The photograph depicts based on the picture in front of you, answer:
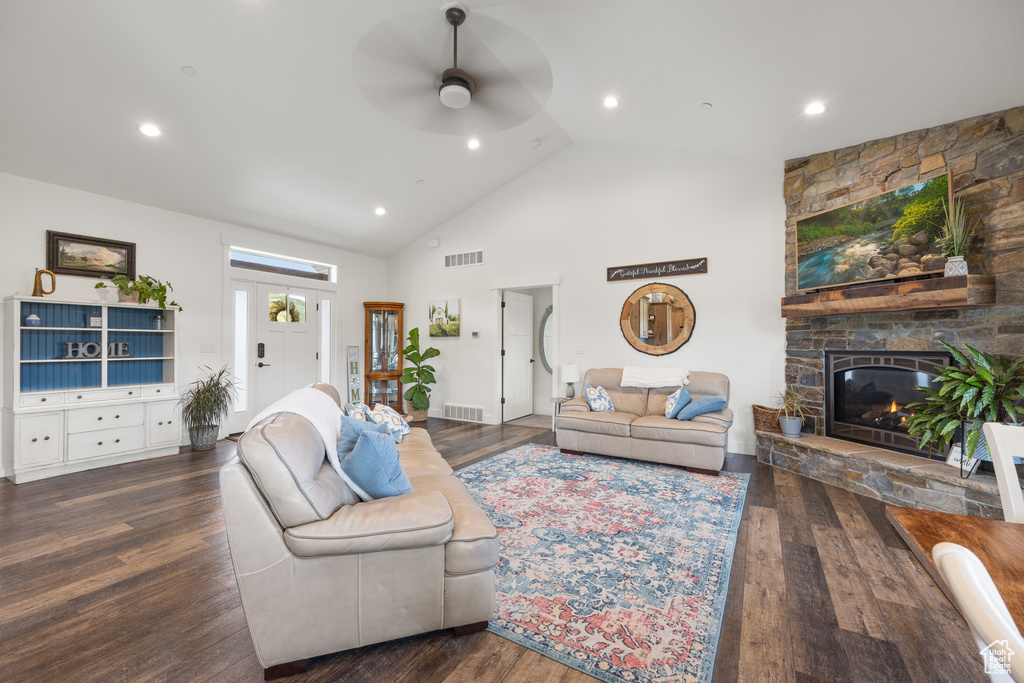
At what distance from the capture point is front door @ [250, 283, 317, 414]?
222 inches

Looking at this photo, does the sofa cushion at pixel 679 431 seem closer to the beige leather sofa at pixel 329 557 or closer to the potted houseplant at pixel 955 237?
the potted houseplant at pixel 955 237

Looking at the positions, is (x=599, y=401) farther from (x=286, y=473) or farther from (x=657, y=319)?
(x=286, y=473)

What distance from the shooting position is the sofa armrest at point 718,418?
12.9 feet

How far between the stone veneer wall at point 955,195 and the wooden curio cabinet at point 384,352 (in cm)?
534

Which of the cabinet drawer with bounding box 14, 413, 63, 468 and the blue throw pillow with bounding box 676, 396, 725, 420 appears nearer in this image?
the cabinet drawer with bounding box 14, 413, 63, 468

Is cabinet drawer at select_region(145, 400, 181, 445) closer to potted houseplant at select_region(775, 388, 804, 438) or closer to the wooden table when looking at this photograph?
the wooden table

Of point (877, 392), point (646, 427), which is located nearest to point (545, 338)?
point (646, 427)

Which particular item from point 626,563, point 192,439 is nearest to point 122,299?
point 192,439

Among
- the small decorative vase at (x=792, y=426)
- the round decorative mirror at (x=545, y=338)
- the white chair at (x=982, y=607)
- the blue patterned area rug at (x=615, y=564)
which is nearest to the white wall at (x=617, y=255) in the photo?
the small decorative vase at (x=792, y=426)

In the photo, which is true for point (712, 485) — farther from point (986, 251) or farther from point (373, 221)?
point (373, 221)

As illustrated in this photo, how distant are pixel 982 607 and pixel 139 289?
583 centimetres

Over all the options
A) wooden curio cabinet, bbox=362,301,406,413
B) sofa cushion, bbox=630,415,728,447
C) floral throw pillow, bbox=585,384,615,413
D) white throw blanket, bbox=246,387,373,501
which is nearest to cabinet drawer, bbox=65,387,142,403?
wooden curio cabinet, bbox=362,301,406,413

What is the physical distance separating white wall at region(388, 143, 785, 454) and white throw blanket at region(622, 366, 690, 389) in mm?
296

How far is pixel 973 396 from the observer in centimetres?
281
